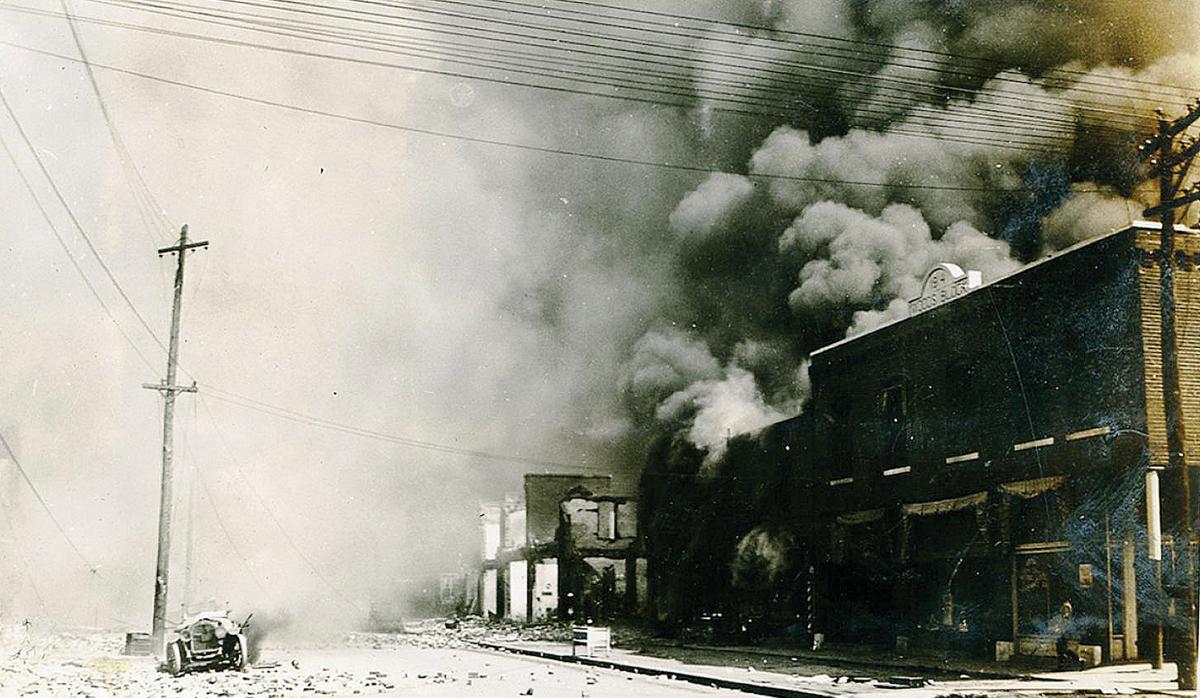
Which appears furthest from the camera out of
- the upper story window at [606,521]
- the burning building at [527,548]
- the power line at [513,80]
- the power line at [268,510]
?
the upper story window at [606,521]

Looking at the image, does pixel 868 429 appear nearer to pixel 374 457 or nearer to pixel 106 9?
pixel 374 457

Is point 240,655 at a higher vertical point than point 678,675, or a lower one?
higher

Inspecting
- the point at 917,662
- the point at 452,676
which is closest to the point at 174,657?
the point at 452,676

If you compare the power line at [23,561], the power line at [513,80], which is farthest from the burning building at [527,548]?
the power line at [23,561]

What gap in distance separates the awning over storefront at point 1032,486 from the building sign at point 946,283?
181 cm

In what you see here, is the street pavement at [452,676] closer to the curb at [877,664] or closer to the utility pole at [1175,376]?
the curb at [877,664]

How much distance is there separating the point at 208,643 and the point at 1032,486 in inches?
308

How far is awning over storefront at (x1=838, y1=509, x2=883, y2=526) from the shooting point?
37.8 ft

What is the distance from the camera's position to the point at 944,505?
10.8m

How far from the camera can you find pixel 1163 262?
9.09 m

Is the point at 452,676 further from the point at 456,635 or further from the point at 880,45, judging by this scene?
the point at 880,45

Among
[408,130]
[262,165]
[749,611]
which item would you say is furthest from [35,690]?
[749,611]

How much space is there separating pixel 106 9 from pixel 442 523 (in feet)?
18.3

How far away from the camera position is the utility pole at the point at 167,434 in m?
9.41
